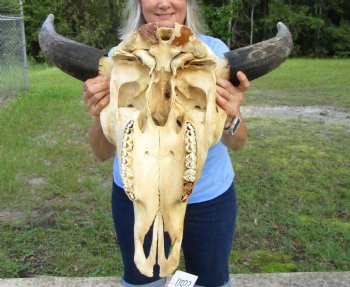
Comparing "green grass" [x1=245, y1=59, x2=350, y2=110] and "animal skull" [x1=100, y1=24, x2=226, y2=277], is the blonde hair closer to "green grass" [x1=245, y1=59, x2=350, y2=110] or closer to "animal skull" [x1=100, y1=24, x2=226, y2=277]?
"animal skull" [x1=100, y1=24, x2=226, y2=277]

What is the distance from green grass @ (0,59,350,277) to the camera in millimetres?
4105

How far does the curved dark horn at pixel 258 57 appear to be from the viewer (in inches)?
75.1

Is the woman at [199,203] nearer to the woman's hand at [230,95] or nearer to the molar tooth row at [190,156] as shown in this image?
the woman's hand at [230,95]

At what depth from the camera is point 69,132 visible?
333 inches

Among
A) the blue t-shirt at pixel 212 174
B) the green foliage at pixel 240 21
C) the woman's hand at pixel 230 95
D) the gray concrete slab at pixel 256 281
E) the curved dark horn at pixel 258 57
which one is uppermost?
the curved dark horn at pixel 258 57

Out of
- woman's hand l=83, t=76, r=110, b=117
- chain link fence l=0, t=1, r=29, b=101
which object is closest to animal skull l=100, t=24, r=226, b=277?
woman's hand l=83, t=76, r=110, b=117

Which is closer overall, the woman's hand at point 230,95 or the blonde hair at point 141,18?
the woman's hand at point 230,95

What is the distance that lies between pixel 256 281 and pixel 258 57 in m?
1.82

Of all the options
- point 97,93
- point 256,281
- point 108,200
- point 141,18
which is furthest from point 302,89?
point 97,93

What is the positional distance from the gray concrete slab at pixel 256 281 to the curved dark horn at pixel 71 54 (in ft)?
5.51

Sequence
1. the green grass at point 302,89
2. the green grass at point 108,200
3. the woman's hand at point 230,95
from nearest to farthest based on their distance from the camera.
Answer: the woman's hand at point 230,95
the green grass at point 108,200
the green grass at point 302,89

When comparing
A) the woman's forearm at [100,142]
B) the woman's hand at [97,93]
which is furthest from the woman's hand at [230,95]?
the woman's forearm at [100,142]

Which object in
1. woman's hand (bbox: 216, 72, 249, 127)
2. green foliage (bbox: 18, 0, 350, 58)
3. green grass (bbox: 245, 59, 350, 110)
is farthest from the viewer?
green foliage (bbox: 18, 0, 350, 58)

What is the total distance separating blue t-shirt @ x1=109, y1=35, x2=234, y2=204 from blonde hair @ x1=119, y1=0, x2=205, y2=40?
0.31ft
